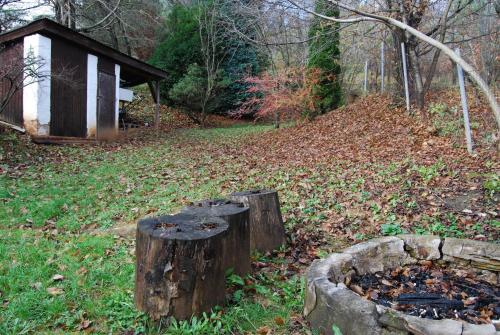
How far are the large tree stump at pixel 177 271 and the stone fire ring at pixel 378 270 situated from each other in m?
0.75

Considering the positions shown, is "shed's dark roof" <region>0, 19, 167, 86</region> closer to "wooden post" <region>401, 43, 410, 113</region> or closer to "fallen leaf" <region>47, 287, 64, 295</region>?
"wooden post" <region>401, 43, 410, 113</region>

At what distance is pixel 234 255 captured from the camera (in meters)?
3.44

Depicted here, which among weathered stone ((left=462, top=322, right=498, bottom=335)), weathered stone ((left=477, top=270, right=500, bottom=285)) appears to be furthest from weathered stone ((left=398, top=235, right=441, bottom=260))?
weathered stone ((left=462, top=322, right=498, bottom=335))

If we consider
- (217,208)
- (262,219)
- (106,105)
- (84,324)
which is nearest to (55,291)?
(84,324)

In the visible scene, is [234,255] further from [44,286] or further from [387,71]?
[387,71]

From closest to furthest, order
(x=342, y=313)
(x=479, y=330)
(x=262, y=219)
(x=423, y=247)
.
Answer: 1. (x=479, y=330)
2. (x=342, y=313)
3. (x=423, y=247)
4. (x=262, y=219)

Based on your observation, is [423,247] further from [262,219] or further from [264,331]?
[264,331]

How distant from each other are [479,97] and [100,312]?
8501 mm

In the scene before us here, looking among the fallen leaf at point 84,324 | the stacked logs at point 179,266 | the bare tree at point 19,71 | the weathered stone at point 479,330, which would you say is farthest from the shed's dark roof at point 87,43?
the weathered stone at point 479,330

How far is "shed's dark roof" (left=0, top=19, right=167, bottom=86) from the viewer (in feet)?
35.6

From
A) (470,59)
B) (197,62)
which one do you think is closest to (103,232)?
(470,59)

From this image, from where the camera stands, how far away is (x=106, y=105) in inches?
543

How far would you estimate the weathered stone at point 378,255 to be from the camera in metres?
3.27

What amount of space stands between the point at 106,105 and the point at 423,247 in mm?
12668
